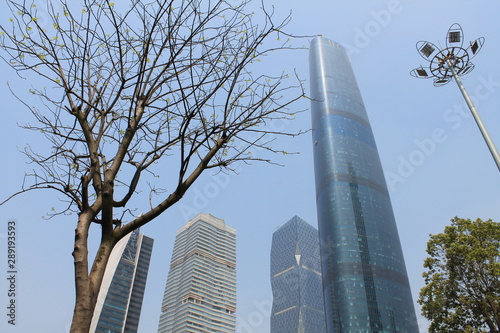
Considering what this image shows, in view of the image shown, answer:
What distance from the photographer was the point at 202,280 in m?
129

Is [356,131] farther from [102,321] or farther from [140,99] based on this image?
[140,99]

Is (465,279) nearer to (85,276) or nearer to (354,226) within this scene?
(85,276)

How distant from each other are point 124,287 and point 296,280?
75256 mm

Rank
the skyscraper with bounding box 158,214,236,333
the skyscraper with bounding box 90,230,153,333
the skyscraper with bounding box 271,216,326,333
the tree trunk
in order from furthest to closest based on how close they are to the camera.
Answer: the skyscraper with bounding box 271,216,326,333 < the skyscraper with bounding box 158,214,236,333 < the skyscraper with bounding box 90,230,153,333 < the tree trunk

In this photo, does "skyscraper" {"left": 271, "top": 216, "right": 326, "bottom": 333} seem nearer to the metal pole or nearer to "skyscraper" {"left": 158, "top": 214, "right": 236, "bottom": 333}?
"skyscraper" {"left": 158, "top": 214, "right": 236, "bottom": 333}

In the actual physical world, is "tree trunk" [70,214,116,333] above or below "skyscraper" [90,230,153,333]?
below

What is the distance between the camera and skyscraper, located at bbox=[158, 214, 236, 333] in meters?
118

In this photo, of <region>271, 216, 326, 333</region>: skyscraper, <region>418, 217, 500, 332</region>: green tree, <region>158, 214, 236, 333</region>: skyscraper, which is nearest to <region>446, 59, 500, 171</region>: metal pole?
<region>418, 217, 500, 332</region>: green tree

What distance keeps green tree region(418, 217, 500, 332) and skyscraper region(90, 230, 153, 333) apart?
9039cm

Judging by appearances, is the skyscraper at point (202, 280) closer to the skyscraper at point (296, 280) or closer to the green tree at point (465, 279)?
the skyscraper at point (296, 280)

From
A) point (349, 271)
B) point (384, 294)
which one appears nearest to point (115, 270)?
point (349, 271)

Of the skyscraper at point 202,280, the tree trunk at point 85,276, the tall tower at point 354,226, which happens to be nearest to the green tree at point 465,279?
the tree trunk at point 85,276

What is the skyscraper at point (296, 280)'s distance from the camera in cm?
13688

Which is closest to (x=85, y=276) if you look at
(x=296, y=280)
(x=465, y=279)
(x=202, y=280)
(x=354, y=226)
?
(x=465, y=279)
